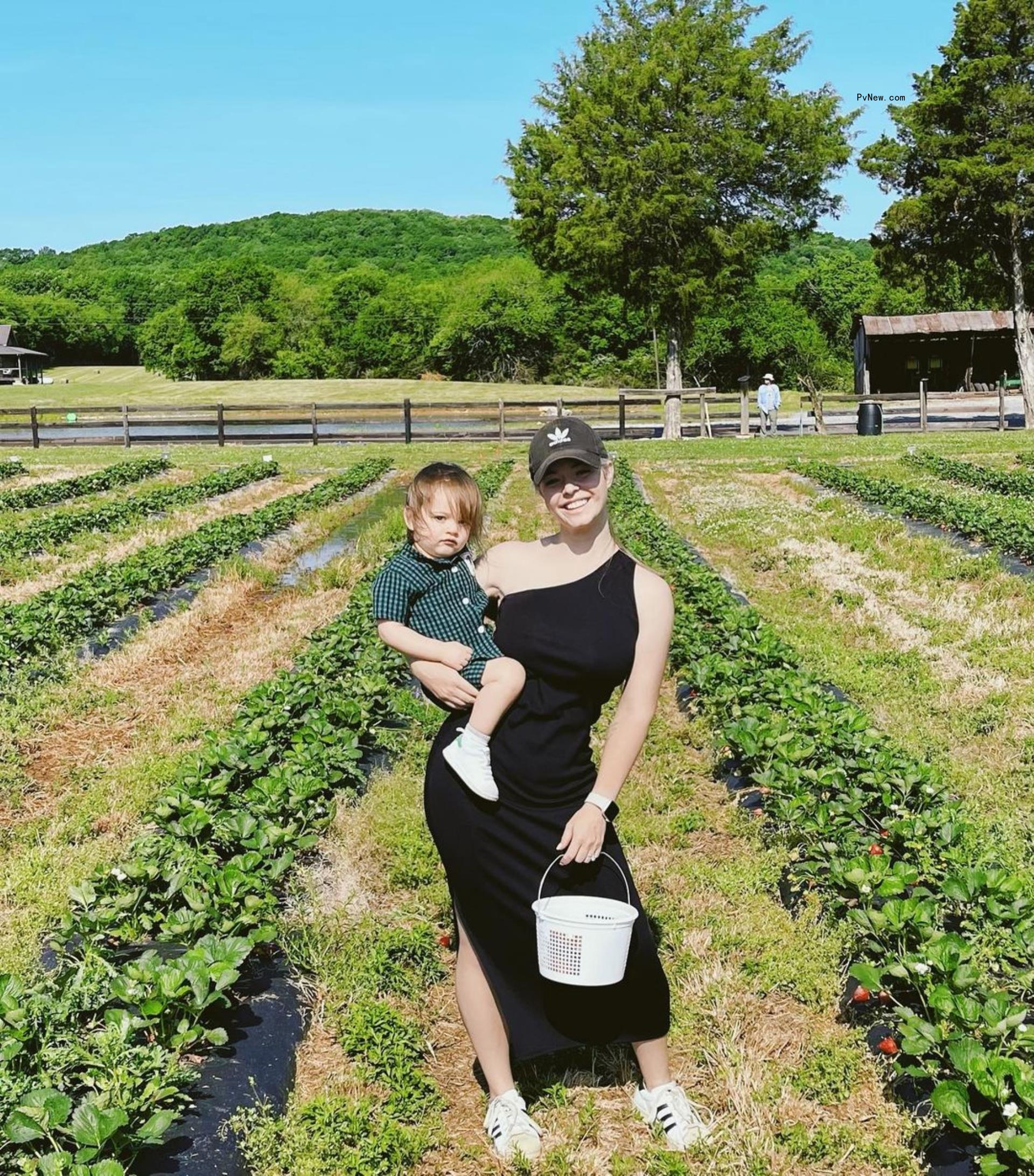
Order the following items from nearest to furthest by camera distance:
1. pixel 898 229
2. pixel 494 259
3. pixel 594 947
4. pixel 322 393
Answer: pixel 594 947, pixel 898 229, pixel 322 393, pixel 494 259

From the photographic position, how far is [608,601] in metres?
2.96

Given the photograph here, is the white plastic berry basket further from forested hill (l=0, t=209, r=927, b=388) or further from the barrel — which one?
forested hill (l=0, t=209, r=927, b=388)

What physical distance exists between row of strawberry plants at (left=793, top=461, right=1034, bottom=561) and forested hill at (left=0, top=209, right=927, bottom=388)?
42029mm

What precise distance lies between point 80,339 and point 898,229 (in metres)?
92.7

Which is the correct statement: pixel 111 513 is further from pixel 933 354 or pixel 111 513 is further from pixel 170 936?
pixel 933 354

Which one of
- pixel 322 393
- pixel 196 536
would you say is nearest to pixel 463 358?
pixel 322 393

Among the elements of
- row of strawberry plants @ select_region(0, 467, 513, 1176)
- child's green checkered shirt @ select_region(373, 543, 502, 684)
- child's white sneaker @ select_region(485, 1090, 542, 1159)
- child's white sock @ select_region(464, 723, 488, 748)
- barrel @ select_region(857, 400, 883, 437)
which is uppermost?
barrel @ select_region(857, 400, 883, 437)

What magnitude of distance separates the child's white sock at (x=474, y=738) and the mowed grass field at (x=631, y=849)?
1.12 m

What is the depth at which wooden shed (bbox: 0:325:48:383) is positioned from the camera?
86.8 metres

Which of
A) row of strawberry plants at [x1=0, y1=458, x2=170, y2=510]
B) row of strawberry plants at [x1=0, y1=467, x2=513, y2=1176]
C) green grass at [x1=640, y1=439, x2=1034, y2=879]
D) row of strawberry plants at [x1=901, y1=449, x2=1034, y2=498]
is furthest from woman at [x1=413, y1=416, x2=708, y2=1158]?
row of strawberry plants at [x1=0, y1=458, x2=170, y2=510]

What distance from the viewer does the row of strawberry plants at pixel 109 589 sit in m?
7.96

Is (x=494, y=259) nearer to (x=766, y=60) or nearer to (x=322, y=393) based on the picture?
(x=322, y=393)

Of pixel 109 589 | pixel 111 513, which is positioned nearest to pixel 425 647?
pixel 109 589

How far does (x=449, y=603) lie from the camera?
313cm
